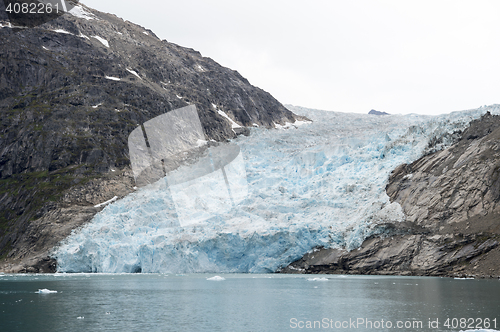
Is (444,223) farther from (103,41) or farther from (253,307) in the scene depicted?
(103,41)

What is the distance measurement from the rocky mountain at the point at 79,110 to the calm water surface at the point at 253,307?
27124mm

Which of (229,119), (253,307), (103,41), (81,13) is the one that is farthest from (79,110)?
(253,307)

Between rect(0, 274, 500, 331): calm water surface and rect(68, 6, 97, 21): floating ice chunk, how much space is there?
278 ft

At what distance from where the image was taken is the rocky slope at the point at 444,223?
A: 122 ft

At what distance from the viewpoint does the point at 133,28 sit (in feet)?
366

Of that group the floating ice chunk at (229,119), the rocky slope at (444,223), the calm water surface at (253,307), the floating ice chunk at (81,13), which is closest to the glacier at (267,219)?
the rocky slope at (444,223)

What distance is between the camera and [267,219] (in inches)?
1919

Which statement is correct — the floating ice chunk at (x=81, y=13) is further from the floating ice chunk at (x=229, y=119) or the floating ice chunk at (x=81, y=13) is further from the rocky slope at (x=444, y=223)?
the rocky slope at (x=444, y=223)

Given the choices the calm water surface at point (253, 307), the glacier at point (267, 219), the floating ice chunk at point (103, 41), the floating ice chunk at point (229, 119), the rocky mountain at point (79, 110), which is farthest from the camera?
the floating ice chunk at point (103, 41)

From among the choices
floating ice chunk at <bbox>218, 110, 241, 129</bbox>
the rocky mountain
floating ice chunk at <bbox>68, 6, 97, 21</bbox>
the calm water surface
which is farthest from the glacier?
floating ice chunk at <bbox>68, 6, 97, 21</bbox>

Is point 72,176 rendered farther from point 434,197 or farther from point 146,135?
point 434,197

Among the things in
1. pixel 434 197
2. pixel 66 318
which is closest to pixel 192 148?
pixel 434 197

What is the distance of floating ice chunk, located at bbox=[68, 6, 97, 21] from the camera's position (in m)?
102

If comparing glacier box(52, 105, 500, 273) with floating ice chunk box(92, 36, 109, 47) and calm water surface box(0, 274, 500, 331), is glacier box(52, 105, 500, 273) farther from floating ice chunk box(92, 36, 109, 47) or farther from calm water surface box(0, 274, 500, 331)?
floating ice chunk box(92, 36, 109, 47)
